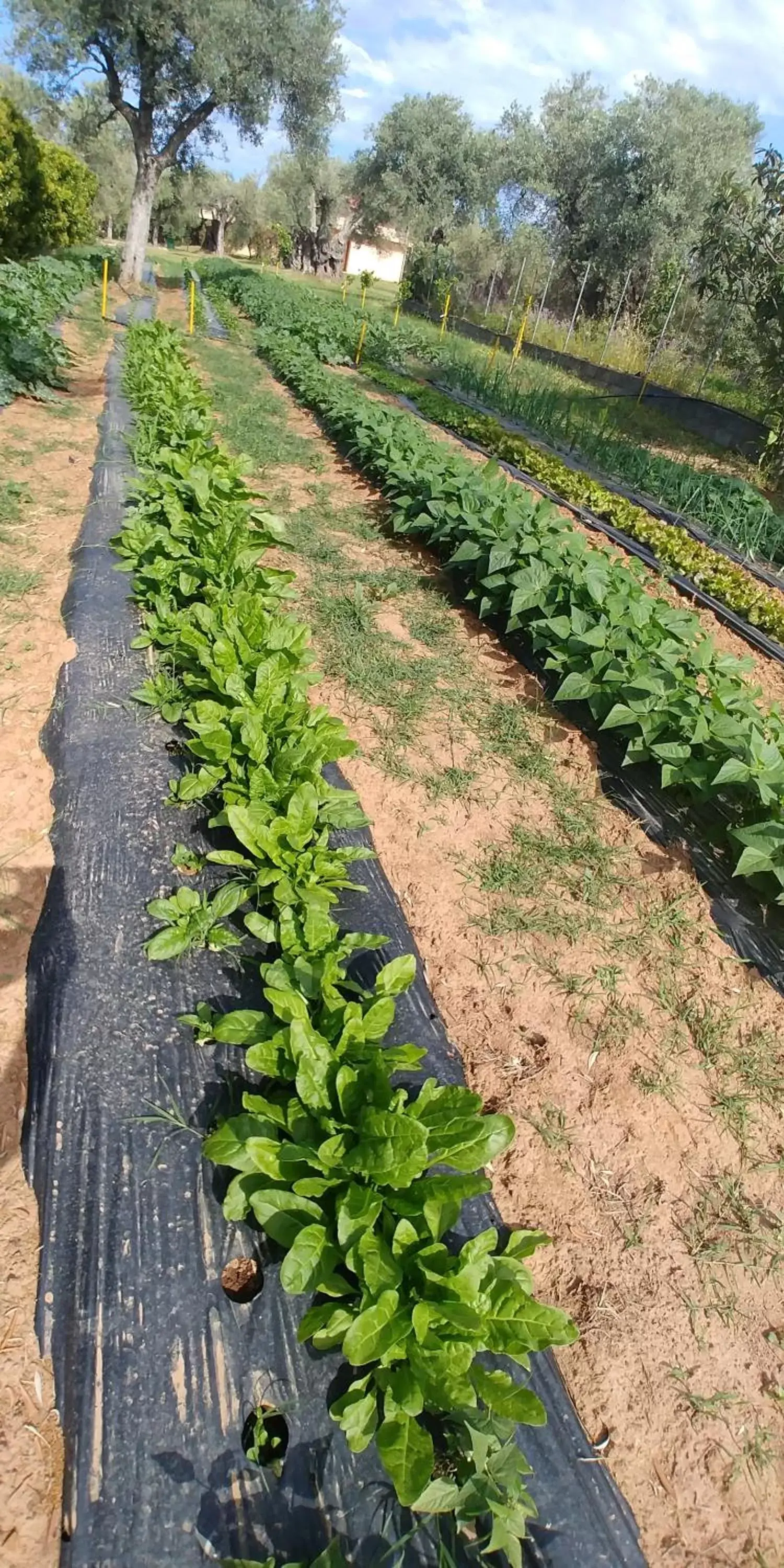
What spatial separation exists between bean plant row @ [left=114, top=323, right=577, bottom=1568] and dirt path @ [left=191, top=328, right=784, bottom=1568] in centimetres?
33

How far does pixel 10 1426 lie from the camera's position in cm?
150

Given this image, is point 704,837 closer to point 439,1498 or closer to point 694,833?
point 694,833

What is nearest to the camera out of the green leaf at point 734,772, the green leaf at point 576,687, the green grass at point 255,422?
the green leaf at point 734,772

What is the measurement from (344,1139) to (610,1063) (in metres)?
1.15

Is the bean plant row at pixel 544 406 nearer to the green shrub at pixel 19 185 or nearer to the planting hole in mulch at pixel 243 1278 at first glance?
the green shrub at pixel 19 185

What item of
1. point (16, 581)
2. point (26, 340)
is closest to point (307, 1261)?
point (16, 581)

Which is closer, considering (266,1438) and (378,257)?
(266,1438)

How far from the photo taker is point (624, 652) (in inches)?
152

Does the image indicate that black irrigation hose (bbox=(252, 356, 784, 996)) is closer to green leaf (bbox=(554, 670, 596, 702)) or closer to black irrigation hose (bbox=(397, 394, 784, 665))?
green leaf (bbox=(554, 670, 596, 702))

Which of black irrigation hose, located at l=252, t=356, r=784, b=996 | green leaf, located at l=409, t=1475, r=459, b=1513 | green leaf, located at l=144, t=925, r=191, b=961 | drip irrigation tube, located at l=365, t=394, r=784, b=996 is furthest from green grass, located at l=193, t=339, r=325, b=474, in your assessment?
green leaf, located at l=409, t=1475, r=459, b=1513

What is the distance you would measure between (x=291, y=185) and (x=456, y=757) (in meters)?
49.5

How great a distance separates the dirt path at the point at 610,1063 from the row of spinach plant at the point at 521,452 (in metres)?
2.75

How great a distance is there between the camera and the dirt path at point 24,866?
1449 millimetres

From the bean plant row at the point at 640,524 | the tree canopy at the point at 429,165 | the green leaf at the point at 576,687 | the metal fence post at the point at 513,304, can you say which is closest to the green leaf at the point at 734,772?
the green leaf at the point at 576,687
